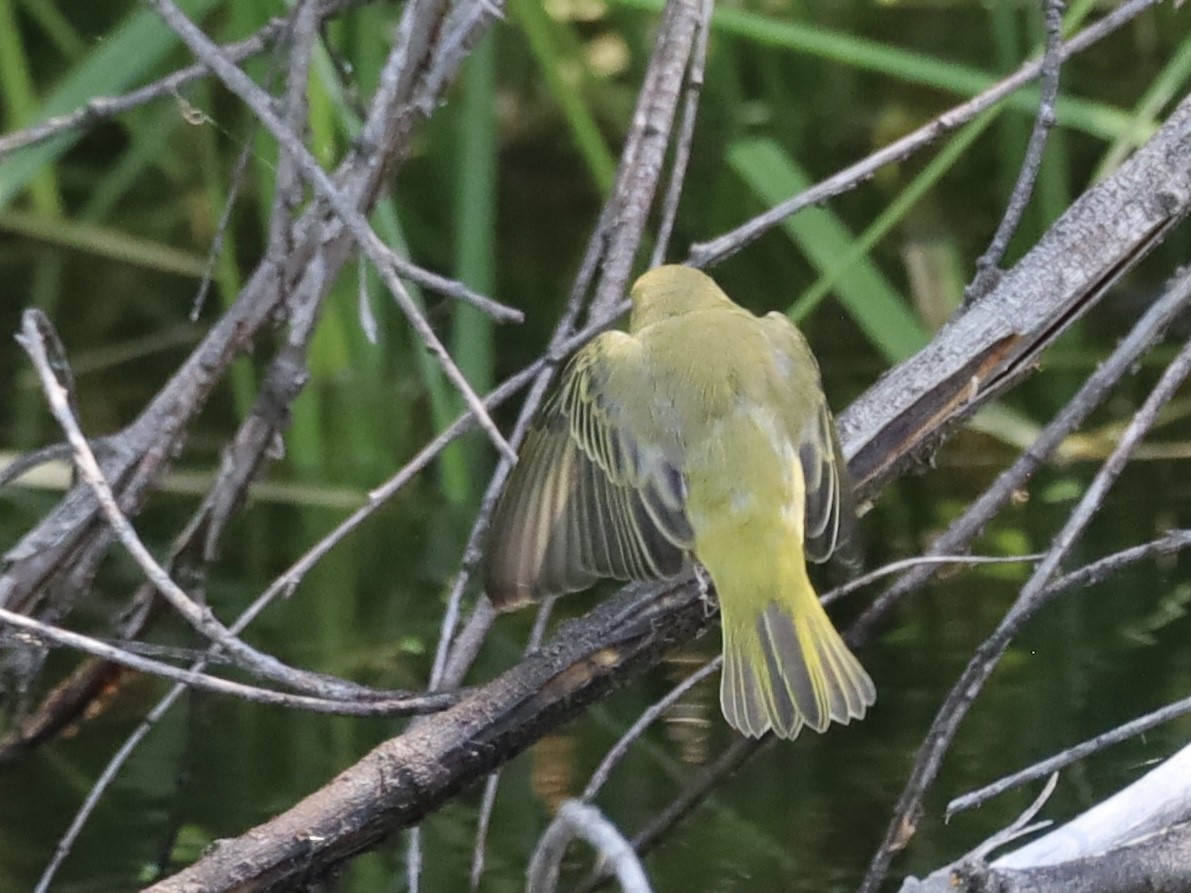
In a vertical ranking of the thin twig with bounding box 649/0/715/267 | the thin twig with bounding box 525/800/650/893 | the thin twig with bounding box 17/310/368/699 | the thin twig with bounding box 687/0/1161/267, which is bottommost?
the thin twig with bounding box 525/800/650/893

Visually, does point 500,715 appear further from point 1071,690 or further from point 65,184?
point 65,184

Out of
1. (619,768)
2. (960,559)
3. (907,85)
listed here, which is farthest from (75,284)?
(960,559)

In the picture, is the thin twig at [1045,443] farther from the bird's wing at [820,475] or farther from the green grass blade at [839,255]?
the green grass blade at [839,255]

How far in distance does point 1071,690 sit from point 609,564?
50.9 inches

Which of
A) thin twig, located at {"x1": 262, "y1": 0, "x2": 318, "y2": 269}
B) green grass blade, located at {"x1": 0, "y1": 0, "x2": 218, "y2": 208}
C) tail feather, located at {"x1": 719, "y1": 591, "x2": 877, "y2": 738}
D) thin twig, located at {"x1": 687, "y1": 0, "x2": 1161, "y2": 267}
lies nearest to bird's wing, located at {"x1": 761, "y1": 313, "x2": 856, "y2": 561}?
tail feather, located at {"x1": 719, "y1": 591, "x2": 877, "y2": 738}

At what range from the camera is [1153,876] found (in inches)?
83.3

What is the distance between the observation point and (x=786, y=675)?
9.36ft

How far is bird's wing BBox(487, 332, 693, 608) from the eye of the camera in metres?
2.89

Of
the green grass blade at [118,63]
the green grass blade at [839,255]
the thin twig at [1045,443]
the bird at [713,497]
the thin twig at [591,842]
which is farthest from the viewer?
the green grass blade at [839,255]

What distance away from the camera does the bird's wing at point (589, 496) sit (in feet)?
→ 9.49

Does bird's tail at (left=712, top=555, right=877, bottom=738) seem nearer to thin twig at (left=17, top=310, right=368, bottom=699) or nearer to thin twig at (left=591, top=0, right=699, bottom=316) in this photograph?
thin twig at (left=591, top=0, right=699, bottom=316)

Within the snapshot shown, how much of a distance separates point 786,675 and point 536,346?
3053mm

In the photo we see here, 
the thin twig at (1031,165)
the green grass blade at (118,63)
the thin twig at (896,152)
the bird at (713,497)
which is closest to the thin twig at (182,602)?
the bird at (713,497)

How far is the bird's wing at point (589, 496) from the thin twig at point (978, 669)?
1.65 ft
